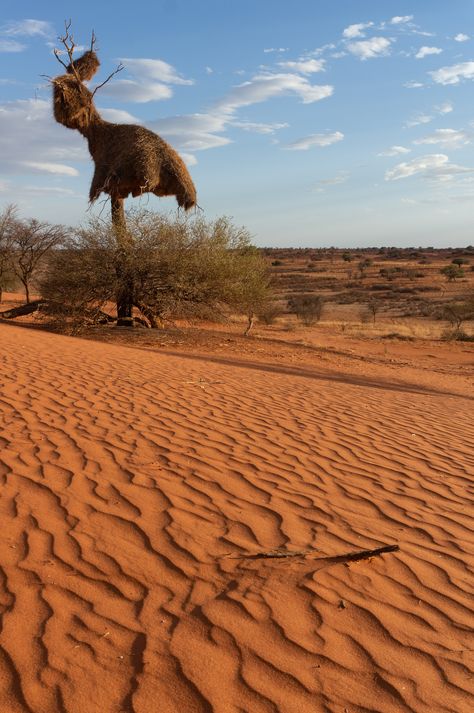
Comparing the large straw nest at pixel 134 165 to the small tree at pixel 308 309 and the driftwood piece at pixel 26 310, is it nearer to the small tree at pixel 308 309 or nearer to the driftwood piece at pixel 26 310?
the driftwood piece at pixel 26 310

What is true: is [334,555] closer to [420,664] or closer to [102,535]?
[420,664]

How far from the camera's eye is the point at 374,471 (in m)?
5.54

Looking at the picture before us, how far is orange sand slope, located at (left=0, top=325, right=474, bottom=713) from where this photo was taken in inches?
100

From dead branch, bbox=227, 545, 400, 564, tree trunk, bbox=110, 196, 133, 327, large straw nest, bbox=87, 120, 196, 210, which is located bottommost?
dead branch, bbox=227, 545, 400, 564

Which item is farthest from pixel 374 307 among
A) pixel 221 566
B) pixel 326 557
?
pixel 221 566

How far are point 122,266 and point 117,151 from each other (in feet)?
12.3

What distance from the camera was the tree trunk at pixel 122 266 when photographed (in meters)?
17.7

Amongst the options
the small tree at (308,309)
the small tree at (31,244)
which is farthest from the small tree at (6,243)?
the small tree at (308,309)

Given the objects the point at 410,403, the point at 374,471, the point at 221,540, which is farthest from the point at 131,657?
the point at 410,403

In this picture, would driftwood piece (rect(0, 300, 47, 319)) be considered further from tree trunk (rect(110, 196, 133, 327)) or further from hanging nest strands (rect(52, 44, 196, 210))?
hanging nest strands (rect(52, 44, 196, 210))

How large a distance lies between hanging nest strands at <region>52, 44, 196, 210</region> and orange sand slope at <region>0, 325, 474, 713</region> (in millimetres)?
12630

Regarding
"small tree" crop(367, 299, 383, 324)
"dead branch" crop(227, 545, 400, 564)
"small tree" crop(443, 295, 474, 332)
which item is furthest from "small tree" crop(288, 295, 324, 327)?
"dead branch" crop(227, 545, 400, 564)

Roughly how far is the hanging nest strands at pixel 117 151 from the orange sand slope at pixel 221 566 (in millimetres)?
12630

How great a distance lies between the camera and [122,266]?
58.3 ft
